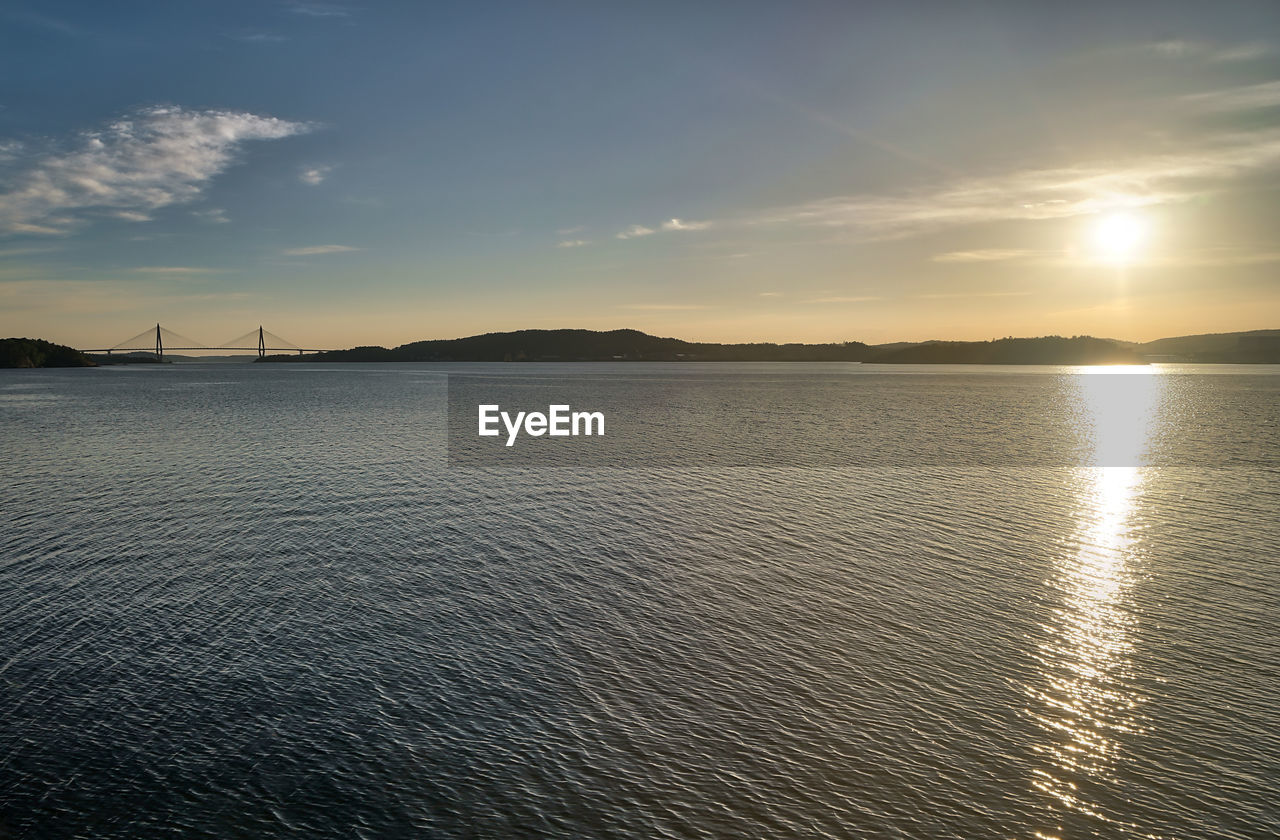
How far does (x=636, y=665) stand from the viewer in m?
19.0

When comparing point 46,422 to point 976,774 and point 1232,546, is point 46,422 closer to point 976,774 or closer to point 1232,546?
point 976,774

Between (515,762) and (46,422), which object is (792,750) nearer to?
(515,762)

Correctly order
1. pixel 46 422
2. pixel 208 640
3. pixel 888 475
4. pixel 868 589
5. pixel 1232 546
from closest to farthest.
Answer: pixel 208 640 → pixel 868 589 → pixel 1232 546 → pixel 888 475 → pixel 46 422

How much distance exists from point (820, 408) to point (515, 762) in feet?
335

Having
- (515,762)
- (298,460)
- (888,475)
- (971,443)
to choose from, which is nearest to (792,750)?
(515,762)

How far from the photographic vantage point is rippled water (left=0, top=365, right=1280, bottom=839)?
43.7 ft

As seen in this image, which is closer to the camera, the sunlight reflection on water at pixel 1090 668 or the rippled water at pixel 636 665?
the rippled water at pixel 636 665

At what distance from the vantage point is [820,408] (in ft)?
365

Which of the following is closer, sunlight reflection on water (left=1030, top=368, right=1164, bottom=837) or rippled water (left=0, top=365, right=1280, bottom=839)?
rippled water (left=0, top=365, right=1280, bottom=839)

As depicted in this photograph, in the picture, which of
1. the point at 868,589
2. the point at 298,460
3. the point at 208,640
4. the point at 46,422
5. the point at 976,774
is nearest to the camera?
the point at 976,774

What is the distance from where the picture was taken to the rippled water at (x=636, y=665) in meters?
13.3

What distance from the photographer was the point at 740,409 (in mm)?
111062

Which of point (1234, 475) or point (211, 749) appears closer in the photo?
point (211, 749)

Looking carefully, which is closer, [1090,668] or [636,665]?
[1090,668]
